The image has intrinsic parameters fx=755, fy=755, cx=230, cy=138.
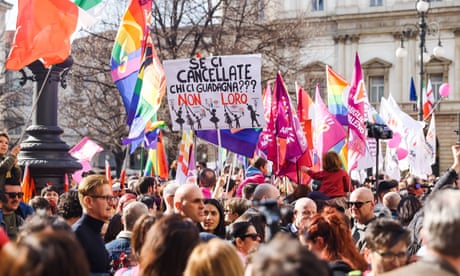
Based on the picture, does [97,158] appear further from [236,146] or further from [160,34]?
[236,146]

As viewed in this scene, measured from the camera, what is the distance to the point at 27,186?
1069cm

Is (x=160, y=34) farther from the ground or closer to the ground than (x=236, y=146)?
farther from the ground

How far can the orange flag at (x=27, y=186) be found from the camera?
10.5m

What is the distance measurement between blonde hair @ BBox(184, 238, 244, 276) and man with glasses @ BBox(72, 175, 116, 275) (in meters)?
1.80

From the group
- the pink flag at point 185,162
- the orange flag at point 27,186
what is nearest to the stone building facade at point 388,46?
the pink flag at point 185,162

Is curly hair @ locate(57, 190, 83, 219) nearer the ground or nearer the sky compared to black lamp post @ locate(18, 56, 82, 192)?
nearer the ground

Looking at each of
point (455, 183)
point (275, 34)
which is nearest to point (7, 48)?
point (275, 34)

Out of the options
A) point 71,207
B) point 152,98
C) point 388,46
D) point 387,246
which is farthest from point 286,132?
point 388,46

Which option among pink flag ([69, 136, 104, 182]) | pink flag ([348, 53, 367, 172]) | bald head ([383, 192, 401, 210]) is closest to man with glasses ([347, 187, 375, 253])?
bald head ([383, 192, 401, 210])

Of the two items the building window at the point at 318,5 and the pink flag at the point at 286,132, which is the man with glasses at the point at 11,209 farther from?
the building window at the point at 318,5

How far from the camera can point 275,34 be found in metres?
27.4

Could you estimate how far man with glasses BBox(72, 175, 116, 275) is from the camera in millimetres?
5375

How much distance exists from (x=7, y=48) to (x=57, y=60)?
1109 inches

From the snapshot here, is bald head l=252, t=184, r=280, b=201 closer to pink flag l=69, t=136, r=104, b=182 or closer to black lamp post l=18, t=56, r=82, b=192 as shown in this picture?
black lamp post l=18, t=56, r=82, b=192
